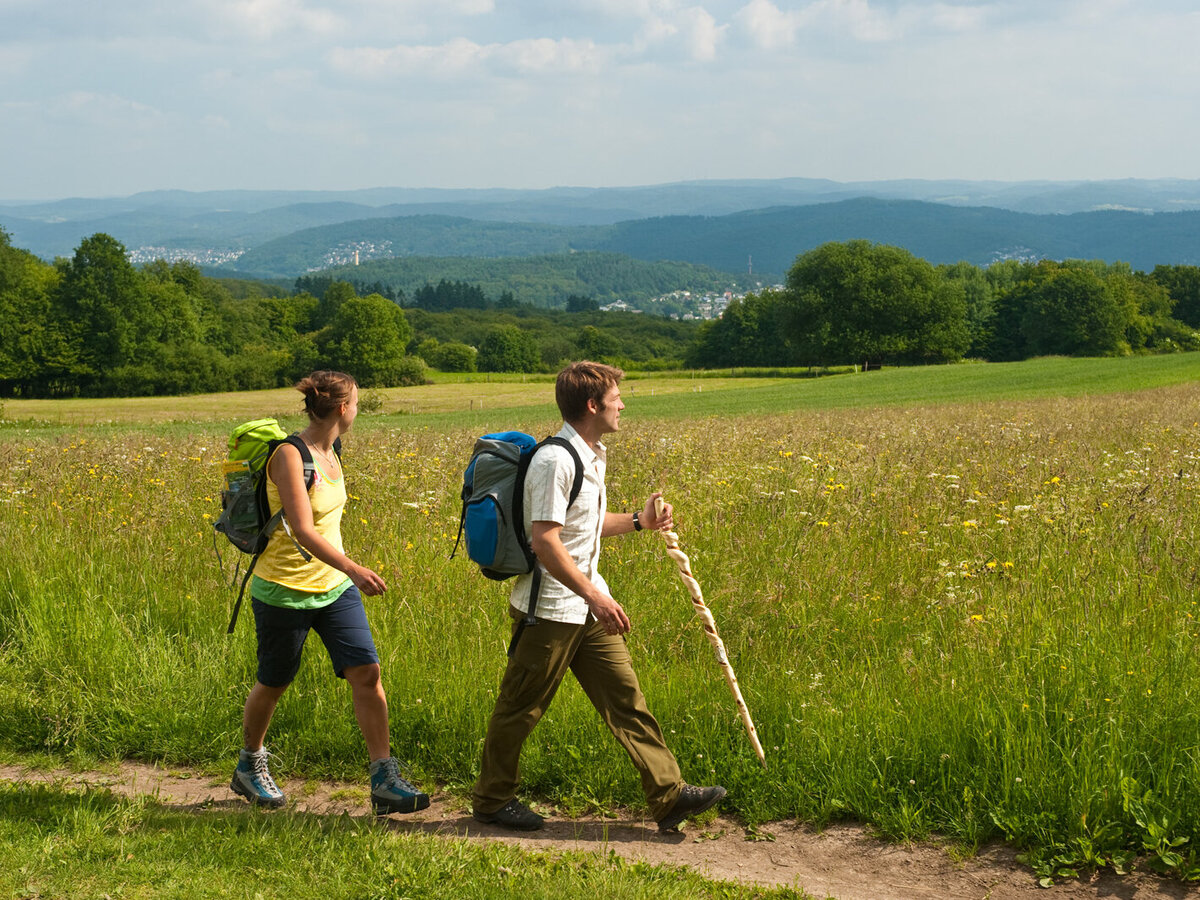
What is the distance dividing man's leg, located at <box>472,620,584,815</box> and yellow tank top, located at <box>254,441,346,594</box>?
36.0 inches

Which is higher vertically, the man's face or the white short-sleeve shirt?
the man's face

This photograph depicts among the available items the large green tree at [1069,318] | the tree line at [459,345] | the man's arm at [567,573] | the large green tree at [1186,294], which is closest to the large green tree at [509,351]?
the tree line at [459,345]

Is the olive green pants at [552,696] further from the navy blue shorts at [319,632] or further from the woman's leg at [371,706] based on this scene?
the navy blue shorts at [319,632]

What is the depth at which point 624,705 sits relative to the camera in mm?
4066

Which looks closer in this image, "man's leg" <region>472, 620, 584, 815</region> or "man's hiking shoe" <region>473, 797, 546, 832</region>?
"man's leg" <region>472, 620, 584, 815</region>

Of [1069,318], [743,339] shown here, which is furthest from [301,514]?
[743,339]

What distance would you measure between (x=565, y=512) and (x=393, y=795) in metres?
1.55

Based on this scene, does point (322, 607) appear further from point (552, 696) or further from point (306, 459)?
point (552, 696)

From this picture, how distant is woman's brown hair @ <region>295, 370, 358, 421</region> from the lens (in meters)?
4.27

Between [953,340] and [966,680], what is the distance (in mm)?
86545

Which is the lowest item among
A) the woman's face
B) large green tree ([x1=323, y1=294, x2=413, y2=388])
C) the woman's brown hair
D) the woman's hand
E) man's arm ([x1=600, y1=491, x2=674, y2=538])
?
large green tree ([x1=323, y1=294, x2=413, y2=388])

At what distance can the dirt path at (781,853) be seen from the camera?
3.54m

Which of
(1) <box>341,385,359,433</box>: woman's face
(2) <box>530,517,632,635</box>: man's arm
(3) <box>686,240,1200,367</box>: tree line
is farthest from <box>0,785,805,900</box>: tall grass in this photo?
(3) <box>686,240,1200,367</box>: tree line

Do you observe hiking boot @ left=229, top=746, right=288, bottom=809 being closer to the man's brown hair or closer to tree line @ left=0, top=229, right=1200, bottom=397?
the man's brown hair
